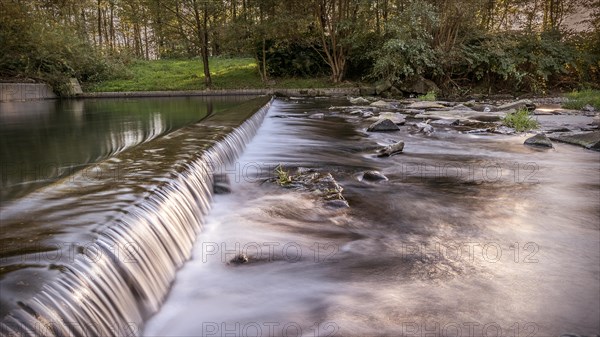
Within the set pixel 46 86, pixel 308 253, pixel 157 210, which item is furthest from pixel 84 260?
pixel 46 86

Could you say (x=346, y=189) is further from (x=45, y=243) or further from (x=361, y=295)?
(x=45, y=243)

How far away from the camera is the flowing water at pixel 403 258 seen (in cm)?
271

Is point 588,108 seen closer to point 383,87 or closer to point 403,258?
point 383,87

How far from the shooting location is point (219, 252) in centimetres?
379

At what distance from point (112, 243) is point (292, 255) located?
140 centimetres

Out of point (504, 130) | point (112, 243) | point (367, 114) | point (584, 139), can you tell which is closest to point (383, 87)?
point (367, 114)

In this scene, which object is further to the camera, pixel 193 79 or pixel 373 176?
pixel 193 79

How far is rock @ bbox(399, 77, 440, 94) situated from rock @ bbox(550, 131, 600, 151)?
12.9 m

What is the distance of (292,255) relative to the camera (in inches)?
145

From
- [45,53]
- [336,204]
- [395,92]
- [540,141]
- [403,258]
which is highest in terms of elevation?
[45,53]

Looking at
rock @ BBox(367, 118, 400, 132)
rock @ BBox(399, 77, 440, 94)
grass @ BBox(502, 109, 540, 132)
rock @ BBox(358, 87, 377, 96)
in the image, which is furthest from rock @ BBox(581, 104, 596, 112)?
rock @ BBox(358, 87, 377, 96)

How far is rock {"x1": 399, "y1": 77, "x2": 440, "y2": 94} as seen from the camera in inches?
852

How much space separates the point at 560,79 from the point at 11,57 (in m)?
26.0

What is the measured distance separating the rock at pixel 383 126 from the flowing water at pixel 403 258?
148 inches
